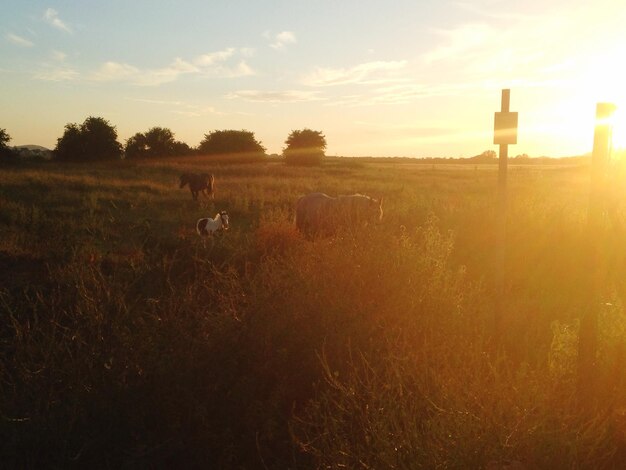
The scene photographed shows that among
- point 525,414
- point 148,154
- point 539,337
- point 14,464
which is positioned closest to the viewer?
point 525,414

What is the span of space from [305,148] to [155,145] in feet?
58.7

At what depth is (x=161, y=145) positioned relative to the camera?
6725 cm

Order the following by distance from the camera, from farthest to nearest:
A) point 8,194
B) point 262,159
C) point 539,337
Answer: point 262,159, point 8,194, point 539,337

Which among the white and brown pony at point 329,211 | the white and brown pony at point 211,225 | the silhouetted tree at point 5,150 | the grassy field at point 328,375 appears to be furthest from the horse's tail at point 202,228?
the silhouetted tree at point 5,150

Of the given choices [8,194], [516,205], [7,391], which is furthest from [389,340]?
[8,194]

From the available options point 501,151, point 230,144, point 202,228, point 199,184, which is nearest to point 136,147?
point 230,144

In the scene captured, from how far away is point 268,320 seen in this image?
16.6ft

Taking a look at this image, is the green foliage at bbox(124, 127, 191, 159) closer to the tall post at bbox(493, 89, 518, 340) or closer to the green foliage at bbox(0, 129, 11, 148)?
the green foliage at bbox(0, 129, 11, 148)

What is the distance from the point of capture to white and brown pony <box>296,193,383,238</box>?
11.3 m

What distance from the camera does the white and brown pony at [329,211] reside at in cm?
1134

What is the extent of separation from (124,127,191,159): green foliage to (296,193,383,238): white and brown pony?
185 feet

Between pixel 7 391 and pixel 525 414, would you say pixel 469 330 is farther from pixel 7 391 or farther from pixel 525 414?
pixel 7 391

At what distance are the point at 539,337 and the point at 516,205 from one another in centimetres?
777

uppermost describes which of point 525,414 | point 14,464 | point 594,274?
point 594,274
